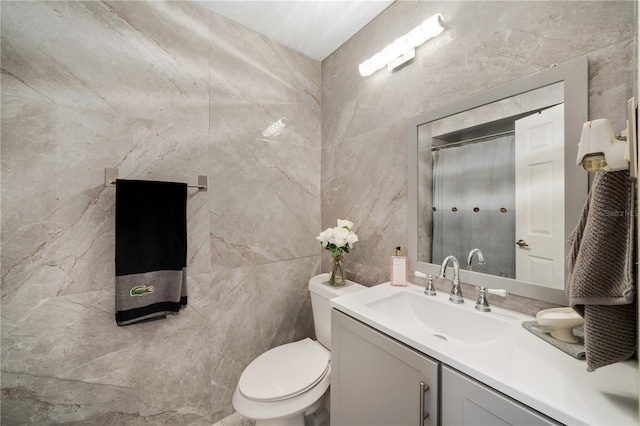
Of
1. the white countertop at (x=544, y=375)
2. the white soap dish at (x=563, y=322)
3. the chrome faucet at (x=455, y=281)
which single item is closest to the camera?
the white countertop at (x=544, y=375)

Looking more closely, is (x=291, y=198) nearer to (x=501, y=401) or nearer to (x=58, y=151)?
(x=58, y=151)

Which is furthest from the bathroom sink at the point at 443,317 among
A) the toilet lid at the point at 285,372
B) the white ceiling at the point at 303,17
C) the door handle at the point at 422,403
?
the white ceiling at the point at 303,17

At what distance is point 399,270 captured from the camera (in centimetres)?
122

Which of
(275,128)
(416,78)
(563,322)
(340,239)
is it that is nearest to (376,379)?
(563,322)

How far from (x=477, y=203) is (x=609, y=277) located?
0.53 meters

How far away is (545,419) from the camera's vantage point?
1.61 ft

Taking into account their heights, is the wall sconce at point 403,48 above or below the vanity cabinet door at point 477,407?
above

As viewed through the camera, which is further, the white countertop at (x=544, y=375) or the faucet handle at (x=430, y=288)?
Result: the faucet handle at (x=430, y=288)

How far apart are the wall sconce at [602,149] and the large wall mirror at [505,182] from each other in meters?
0.31

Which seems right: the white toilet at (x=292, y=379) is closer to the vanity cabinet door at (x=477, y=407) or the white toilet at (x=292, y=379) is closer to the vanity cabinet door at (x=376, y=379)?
the vanity cabinet door at (x=376, y=379)

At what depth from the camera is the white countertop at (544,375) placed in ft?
1.56

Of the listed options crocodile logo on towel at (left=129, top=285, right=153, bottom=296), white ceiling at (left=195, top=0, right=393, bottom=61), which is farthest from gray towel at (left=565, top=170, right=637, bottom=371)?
crocodile logo on towel at (left=129, top=285, right=153, bottom=296)

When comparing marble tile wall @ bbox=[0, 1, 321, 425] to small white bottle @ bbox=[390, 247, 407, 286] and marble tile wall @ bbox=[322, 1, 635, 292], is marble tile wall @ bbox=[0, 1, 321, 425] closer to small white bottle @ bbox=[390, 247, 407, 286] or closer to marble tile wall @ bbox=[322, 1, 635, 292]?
marble tile wall @ bbox=[322, 1, 635, 292]

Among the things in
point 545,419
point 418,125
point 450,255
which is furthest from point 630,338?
point 418,125
